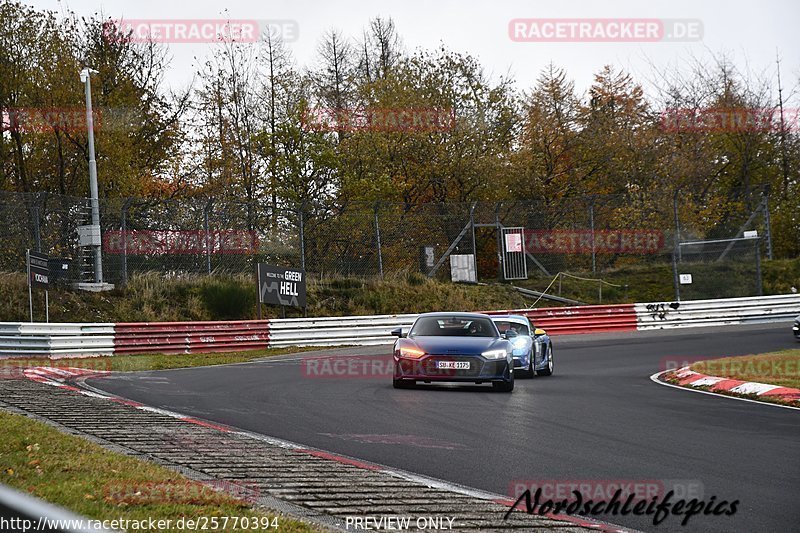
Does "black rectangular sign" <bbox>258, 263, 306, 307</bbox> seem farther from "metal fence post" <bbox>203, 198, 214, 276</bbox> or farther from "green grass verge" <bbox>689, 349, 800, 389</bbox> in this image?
"green grass verge" <bbox>689, 349, 800, 389</bbox>

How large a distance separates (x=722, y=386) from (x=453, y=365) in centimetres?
404

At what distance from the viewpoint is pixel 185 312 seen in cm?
2967

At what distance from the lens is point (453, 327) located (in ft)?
54.7

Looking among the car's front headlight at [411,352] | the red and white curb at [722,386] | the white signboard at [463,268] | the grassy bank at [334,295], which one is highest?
the white signboard at [463,268]

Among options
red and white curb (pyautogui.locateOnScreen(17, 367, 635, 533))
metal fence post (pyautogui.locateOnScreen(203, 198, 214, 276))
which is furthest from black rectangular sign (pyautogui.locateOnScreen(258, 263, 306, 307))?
red and white curb (pyautogui.locateOnScreen(17, 367, 635, 533))

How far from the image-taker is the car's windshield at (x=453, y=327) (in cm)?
1648

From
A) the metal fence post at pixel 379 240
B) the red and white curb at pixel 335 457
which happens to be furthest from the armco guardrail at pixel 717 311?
the red and white curb at pixel 335 457

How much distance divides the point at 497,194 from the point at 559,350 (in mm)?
20806

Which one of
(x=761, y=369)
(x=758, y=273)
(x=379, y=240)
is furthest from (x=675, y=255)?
(x=761, y=369)

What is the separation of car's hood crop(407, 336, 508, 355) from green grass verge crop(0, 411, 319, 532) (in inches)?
301

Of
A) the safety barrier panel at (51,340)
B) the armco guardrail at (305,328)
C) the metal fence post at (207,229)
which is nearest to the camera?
the safety barrier panel at (51,340)

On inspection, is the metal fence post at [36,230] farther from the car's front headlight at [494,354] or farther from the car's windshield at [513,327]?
the car's front headlight at [494,354]

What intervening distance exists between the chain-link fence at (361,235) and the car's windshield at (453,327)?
13.8 meters

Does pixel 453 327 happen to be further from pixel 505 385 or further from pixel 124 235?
pixel 124 235
